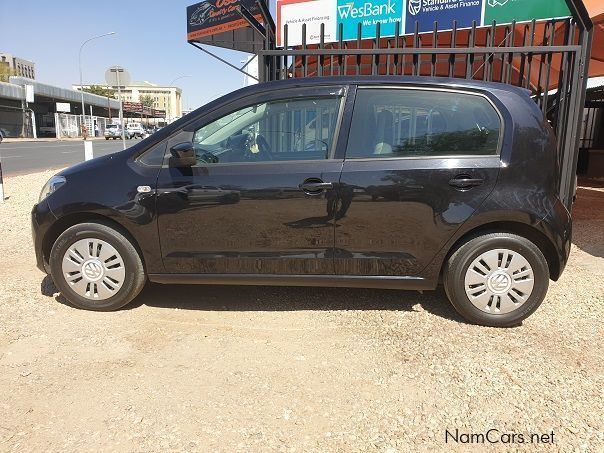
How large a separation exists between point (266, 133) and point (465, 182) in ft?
4.95

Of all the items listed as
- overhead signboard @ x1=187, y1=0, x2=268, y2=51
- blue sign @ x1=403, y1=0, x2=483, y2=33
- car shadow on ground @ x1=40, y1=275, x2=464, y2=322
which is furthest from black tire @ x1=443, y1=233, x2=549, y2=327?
overhead signboard @ x1=187, y1=0, x2=268, y2=51

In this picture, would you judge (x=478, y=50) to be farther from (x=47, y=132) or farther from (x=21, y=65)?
(x=21, y=65)

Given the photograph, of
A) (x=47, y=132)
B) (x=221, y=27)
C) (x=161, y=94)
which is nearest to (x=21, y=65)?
(x=161, y=94)

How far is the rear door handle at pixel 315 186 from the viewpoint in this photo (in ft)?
11.1

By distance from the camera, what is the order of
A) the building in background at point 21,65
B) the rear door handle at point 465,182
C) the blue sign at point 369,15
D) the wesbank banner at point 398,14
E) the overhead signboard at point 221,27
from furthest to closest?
the building in background at point 21,65, the overhead signboard at point 221,27, the blue sign at point 369,15, the wesbank banner at point 398,14, the rear door handle at point 465,182

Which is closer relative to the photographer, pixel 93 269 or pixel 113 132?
pixel 93 269

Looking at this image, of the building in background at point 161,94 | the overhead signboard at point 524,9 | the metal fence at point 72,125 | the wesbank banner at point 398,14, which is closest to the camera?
the overhead signboard at point 524,9

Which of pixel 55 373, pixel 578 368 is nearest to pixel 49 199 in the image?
pixel 55 373

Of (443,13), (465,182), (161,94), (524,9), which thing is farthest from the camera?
(161,94)

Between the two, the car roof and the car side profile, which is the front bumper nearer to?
the car side profile

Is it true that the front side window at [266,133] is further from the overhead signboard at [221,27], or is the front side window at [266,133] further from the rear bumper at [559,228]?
the overhead signboard at [221,27]

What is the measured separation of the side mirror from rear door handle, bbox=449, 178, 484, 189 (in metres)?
1.86

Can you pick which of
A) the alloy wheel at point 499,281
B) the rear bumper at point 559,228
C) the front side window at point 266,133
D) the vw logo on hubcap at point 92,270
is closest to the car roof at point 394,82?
the front side window at point 266,133

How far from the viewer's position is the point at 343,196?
133 inches
